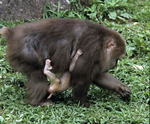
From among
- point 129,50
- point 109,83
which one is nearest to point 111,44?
point 109,83

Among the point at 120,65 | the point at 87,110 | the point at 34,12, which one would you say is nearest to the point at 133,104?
the point at 87,110

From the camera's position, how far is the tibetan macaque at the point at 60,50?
204 inches

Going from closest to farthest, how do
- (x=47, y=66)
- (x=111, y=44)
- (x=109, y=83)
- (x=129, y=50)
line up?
1. (x=47, y=66)
2. (x=111, y=44)
3. (x=109, y=83)
4. (x=129, y=50)

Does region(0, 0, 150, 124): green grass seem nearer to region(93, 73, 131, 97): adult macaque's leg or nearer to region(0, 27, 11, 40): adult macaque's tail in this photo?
region(93, 73, 131, 97): adult macaque's leg

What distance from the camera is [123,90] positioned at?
19.0ft

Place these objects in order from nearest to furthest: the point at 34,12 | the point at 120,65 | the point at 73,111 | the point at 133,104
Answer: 1. the point at 73,111
2. the point at 133,104
3. the point at 120,65
4. the point at 34,12

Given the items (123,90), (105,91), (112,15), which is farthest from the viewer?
(112,15)

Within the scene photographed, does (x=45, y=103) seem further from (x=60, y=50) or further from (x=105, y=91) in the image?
(x=105, y=91)

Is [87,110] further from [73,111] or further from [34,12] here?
[34,12]

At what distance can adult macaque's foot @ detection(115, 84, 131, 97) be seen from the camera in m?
5.76

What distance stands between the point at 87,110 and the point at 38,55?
144 centimetres

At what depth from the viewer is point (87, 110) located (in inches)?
209

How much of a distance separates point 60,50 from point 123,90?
1.65 meters

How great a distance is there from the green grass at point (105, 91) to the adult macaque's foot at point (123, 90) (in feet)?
0.51
